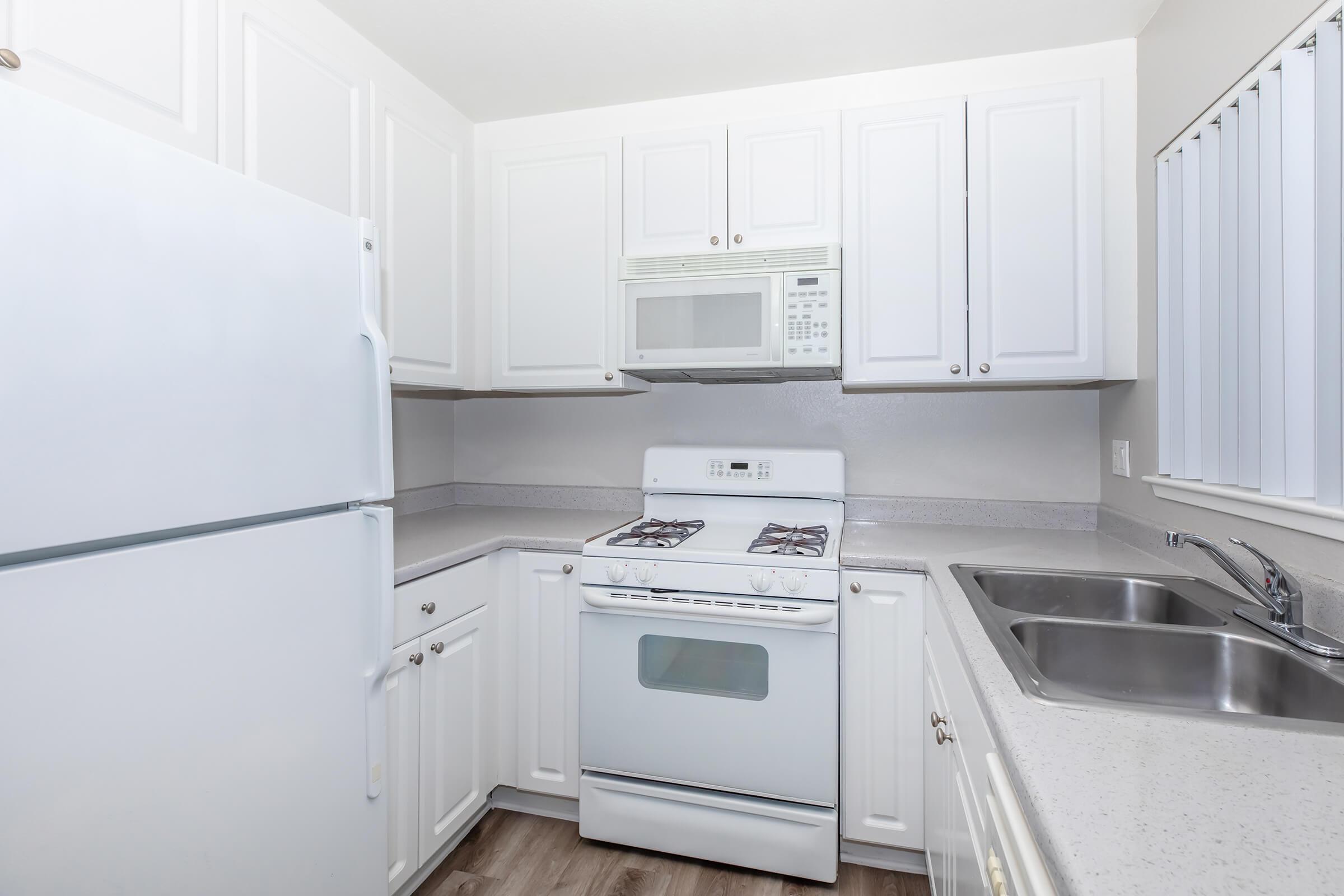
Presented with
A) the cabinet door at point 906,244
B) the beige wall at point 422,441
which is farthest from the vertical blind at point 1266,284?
the beige wall at point 422,441

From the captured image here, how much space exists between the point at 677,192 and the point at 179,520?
5.67ft

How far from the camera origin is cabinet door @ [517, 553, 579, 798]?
1.99 m

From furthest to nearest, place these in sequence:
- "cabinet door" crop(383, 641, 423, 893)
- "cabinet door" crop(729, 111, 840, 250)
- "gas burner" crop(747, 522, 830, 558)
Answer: "cabinet door" crop(729, 111, 840, 250) → "gas burner" crop(747, 522, 830, 558) → "cabinet door" crop(383, 641, 423, 893)

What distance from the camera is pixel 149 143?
0.90m

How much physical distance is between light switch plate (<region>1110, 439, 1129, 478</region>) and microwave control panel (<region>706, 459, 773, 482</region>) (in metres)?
1.06

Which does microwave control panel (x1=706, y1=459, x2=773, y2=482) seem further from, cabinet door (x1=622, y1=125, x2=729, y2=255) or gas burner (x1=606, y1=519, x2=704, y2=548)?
cabinet door (x1=622, y1=125, x2=729, y2=255)

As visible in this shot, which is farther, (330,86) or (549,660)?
(549,660)

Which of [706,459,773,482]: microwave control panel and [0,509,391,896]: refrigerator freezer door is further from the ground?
[706,459,773,482]: microwave control panel

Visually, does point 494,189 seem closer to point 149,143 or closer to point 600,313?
point 600,313

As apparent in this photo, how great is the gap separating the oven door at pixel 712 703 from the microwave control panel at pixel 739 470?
0.65 metres

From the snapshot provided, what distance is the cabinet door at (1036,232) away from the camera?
187 centimetres

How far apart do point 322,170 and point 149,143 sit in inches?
33.3

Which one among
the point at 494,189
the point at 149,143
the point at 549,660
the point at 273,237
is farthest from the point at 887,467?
the point at 149,143

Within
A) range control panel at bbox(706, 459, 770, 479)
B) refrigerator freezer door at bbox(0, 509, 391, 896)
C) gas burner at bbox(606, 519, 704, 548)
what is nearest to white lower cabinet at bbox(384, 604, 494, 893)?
refrigerator freezer door at bbox(0, 509, 391, 896)
